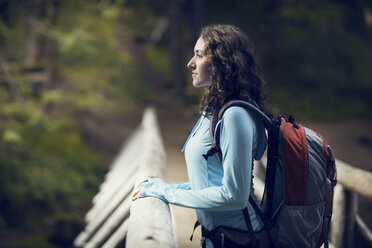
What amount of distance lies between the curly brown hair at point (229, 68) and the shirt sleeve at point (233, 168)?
0.18 metres

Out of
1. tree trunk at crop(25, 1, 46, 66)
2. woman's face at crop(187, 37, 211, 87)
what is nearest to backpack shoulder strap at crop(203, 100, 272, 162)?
woman's face at crop(187, 37, 211, 87)

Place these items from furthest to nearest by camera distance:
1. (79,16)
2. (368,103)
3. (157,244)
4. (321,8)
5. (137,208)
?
A: (368,103) → (321,8) → (79,16) → (137,208) → (157,244)

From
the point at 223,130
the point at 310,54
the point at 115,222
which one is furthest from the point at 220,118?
the point at 310,54

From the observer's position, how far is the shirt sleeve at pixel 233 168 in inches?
83.0

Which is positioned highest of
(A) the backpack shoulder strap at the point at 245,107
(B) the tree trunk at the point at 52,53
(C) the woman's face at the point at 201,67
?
(B) the tree trunk at the point at 52,53

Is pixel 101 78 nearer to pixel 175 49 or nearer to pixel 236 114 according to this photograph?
pixel 175 49

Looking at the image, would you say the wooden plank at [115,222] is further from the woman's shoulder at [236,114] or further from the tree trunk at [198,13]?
the tree trunk at [198,13]

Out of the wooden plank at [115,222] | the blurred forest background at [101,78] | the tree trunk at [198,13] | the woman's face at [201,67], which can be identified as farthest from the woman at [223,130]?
the tree trunk at [198,13]

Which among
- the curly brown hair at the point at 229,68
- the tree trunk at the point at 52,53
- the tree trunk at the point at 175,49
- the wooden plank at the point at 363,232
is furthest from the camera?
the tree trunk at the point at 175,49

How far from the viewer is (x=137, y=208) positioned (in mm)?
2619

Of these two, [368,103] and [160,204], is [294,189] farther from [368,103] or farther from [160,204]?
[368,103]

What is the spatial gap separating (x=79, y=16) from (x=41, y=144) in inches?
160

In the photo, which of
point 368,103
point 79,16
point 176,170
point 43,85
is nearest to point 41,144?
point 43,85

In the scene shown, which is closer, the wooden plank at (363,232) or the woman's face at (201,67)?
the woman's face at (201,67)
